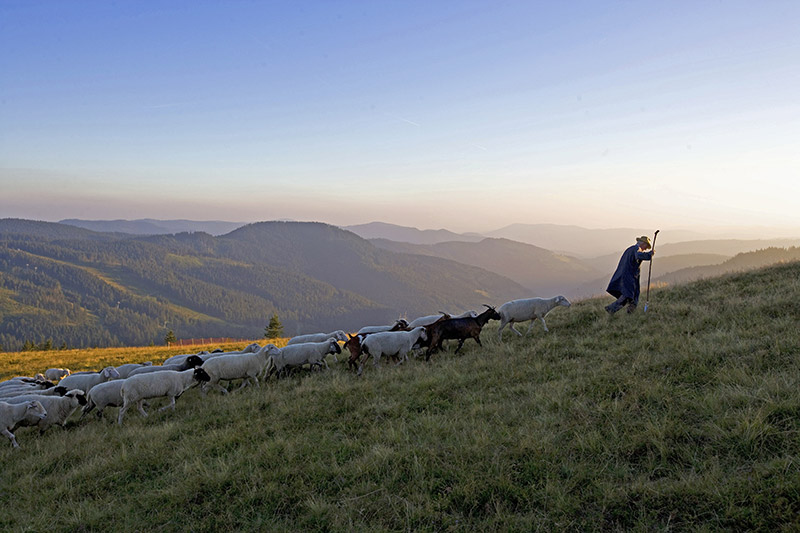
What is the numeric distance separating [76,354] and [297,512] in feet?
94.5

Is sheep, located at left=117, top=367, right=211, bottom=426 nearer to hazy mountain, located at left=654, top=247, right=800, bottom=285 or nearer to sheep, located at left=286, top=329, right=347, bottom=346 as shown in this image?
sheep, located at left=286, top=329, right=347, bottom=346

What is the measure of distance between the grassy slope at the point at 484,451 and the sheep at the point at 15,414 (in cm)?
40

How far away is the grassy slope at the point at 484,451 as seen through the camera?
4613 mm

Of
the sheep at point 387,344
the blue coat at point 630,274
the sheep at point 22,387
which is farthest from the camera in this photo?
the blue coat at point 630,274

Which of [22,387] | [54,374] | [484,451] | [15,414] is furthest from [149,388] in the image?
[54,374]

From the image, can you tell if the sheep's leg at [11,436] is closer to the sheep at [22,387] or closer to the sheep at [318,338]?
the sheep at [22,387]

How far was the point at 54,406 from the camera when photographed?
10516 millimetres

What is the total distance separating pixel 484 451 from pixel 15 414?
10902 mm

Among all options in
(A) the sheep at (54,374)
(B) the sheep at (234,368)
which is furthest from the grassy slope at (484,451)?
(A) the sheep at (54,374)

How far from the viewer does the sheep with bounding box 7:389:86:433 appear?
34.1ft

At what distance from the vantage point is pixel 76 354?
26500 millimetres

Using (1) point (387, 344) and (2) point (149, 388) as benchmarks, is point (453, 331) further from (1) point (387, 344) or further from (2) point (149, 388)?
(2) point (149, 388)

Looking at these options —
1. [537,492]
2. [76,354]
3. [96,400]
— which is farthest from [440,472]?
[76,354]

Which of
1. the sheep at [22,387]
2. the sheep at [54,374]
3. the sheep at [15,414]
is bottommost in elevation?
the sheep at [54,374]
